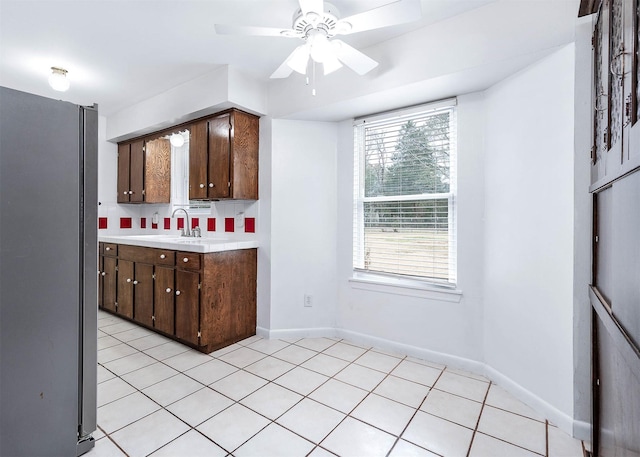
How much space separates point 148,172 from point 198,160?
3.51 ft

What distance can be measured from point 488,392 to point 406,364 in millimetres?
591

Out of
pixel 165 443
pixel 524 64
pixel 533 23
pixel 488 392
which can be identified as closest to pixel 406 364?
pixel 488 392

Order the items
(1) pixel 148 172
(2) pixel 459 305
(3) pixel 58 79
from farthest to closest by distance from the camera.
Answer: (1) pixel 148 172 < (3) pixel 58 79 < (2) pixel 459 305

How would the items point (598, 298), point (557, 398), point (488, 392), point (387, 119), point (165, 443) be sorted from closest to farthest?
point (598, 298), point (165, 443), point (557, 398), point (488, 392), point (387, 119)

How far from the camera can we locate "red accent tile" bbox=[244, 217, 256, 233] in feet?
10.2

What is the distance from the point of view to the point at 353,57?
1914 mm

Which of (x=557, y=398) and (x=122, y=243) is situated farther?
(x=122, y=243)

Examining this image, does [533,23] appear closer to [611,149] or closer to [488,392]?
[611,149]

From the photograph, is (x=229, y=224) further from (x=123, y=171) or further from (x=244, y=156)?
(x=123, y=171)

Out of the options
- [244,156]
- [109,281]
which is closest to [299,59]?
[244,156]

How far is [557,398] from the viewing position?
1.72m

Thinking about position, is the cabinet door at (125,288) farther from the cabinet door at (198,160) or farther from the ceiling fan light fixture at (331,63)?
the ceiling fan light fixture at (331,63)

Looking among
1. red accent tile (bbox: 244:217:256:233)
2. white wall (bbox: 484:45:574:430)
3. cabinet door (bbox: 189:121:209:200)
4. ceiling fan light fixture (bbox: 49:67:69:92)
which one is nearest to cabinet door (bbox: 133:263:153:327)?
cabinet door (bbox: 189:121:209:200)

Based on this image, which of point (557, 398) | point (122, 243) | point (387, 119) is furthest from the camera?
point (122, 243)
